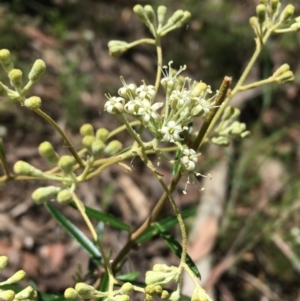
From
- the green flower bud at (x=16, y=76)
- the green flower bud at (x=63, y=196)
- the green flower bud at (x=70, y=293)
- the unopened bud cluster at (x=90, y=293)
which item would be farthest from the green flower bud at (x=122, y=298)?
the green flower bud at (x=16, y=76)

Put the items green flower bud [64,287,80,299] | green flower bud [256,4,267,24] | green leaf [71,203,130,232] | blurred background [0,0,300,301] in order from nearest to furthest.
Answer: green flower bud [64,287,80,299], green flower bud [256,4,267,24], green leaf [71,203,130,232], blurred background [0,0,300,301]

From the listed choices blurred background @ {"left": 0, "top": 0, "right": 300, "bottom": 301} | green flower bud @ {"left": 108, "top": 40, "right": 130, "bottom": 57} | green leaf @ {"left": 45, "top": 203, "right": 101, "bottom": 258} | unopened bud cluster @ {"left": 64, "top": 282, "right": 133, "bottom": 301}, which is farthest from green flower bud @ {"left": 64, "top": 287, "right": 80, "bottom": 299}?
blurred background @ {"left": 0, "top": 0, "right": 300, "bottom": 301}

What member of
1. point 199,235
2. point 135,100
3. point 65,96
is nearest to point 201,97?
point 135,100

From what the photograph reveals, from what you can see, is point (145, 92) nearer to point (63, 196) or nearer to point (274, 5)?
point (63, 196)

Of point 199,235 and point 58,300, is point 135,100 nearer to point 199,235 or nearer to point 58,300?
point 58,300

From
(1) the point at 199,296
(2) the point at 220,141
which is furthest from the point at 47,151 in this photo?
(2) the point at 220,141

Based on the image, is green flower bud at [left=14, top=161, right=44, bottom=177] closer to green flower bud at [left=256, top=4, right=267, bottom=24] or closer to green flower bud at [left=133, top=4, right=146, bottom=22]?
green flower bud at [left=133, top=4, right=146, bottom=22]
